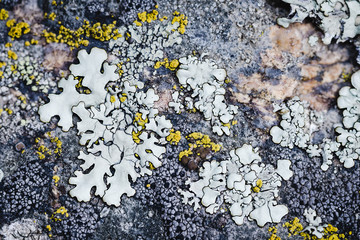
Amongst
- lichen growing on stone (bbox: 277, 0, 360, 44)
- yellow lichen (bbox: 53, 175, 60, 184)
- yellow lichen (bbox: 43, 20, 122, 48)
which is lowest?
yellow lichen (bbox: 53, 175, 60, 184)

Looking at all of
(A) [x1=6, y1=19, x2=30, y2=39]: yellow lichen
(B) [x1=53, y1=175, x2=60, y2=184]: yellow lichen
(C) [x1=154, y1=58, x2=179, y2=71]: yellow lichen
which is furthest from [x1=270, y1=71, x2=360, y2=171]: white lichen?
(A) [x1=6, y1=19, x2=30, y2=39]: yellow lichen

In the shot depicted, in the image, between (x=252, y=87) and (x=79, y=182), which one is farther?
(x=252, y=87)

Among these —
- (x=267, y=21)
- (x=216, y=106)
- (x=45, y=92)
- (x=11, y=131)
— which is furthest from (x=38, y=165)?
(x=267, y=21)

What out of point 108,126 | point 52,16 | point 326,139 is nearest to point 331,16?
point 326,139

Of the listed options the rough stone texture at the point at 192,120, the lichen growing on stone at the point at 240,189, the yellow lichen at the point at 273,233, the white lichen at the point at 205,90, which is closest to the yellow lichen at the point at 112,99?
the rough stone texture at the point at 192,120

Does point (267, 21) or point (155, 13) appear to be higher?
point (267, 21)

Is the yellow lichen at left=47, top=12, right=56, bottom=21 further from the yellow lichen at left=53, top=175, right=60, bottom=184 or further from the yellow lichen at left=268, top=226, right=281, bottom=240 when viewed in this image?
the yellow lichen at left=268, top=226, right=281, bottom=240

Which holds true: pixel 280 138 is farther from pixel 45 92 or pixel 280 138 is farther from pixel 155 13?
pixel 45 92

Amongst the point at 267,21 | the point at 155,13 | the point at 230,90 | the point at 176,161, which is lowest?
the point at 176,161
